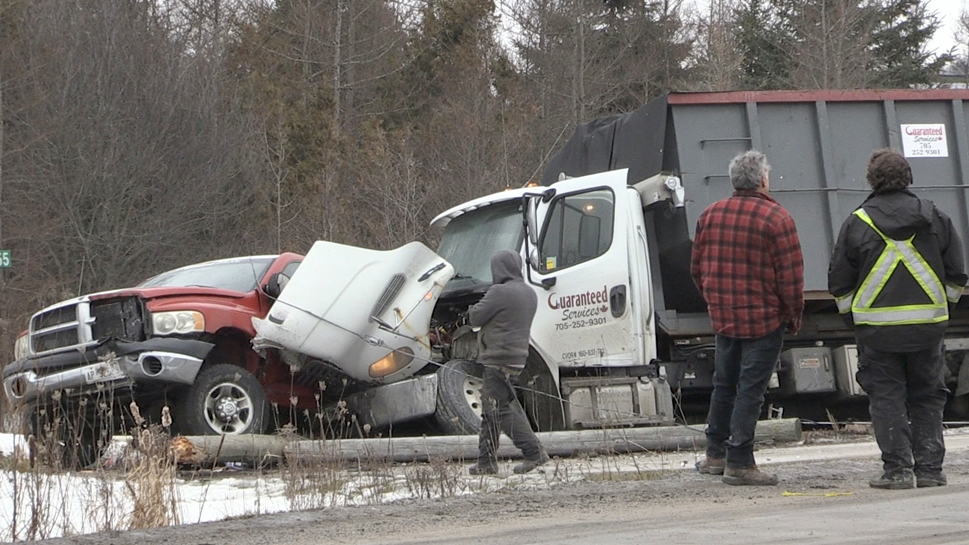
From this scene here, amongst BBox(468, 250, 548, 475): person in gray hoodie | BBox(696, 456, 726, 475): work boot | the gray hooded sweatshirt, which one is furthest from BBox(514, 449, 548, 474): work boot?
BBox(696, 456, 726, 475): work boot

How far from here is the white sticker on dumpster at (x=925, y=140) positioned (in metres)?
11.8

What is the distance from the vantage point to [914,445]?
22.9ft

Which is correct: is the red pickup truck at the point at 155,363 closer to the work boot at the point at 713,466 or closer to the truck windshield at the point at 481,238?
the truck windshield at the point at 481,238

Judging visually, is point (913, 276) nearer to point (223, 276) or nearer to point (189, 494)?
point (189, 494)

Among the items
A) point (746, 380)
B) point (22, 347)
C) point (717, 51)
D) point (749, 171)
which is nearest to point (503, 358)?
point (746, 380)

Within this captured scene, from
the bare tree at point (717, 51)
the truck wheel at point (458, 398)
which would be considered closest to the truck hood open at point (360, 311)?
the truck wheel at point (458, 398)

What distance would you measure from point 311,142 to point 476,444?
64.3 ft

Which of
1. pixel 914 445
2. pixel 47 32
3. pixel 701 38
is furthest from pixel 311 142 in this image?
pixel 914 445

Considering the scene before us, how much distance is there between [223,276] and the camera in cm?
1107

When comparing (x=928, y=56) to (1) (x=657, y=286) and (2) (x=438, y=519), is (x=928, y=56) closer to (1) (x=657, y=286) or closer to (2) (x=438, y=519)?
(1) (x=657, y=286)

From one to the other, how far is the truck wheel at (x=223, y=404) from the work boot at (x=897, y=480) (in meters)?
4.93

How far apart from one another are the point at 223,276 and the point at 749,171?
5440 mm

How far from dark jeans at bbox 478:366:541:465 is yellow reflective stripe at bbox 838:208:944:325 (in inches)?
99.6

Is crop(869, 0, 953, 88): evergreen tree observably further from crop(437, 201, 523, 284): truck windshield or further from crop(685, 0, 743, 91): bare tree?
crop(437, 201, 523, 284): truck windshield
